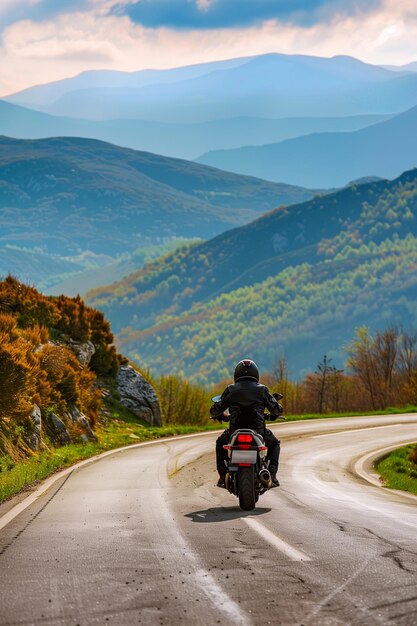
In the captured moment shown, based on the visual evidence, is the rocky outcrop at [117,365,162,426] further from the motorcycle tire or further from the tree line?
the tree line

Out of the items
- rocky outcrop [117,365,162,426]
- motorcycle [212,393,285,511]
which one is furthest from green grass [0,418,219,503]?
motorcycle [212,393,285,511]

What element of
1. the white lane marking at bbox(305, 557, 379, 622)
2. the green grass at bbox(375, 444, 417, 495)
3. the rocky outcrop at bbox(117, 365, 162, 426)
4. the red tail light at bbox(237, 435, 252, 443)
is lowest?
the white lane marking at bbox(305, 557, 379, 622)

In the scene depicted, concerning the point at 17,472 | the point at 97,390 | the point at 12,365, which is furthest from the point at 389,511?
the point at 97,390

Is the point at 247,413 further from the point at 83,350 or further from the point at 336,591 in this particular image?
the point at 83,350

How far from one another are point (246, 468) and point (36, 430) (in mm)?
10203

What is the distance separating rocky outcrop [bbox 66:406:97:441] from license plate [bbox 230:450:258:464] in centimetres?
1438

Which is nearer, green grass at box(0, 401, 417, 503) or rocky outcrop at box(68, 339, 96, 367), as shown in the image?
green grass at box(0, 401, 417, 503)

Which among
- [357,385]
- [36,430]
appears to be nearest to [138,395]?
[36,430]

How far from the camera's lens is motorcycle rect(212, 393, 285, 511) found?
10609 millimetres

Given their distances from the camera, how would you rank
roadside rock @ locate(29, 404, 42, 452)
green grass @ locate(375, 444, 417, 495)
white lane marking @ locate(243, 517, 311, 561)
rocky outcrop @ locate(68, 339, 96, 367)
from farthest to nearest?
rocky outcrop @ locate(68, 339, 96, 367) → roadside rock @ locate(29, 404, 42, 452) → green grass @ locate(375, 444, 417, 495) → white lane marking @ locate(243, 517, 311, 561)

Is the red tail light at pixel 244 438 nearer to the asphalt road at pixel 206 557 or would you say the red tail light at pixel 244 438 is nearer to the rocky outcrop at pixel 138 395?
the asphalt road at pixel 206 557

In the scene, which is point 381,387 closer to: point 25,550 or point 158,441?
point 158,441

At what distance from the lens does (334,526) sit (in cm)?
890

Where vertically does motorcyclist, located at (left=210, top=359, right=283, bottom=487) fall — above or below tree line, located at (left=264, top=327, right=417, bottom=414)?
below
